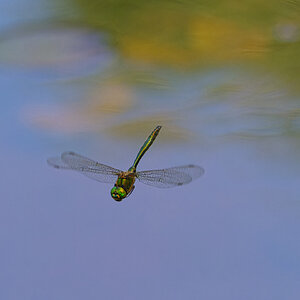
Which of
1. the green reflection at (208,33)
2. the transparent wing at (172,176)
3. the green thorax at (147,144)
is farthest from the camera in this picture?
the green reflection at (208,33)

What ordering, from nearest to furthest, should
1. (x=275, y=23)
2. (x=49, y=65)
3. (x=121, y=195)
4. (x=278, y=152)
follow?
(x=121, y=195) → (x=278, y=152) → (x=275, y=23) → (x=49, y=65)

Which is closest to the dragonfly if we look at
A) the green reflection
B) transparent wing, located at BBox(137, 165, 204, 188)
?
transparent wing, located at BBox(137, 165, 204, 188)

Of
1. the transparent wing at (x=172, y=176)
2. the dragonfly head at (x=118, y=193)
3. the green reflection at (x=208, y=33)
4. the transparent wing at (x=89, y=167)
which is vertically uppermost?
the green reflection at (x=208, y=33)

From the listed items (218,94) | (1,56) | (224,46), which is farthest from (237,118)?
(1,56)

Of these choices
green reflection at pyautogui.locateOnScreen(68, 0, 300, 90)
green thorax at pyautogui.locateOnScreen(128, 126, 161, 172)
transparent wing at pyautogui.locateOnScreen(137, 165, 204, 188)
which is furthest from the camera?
green reflection at pyautogui.locateOnScreen(68, 0, 300, 90)

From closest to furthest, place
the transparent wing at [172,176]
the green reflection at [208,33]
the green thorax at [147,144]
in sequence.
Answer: the transparent wing at [172,176]
the green thorax at [147,144]
the green reflection at [208,33]

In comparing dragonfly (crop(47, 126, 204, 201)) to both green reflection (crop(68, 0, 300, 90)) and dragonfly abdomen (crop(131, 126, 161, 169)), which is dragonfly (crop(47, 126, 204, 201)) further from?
green reflection (crop(68, 0, 300, 90))

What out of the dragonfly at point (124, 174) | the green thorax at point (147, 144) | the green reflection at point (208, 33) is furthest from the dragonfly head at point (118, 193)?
the green reflection at point (208, 33)

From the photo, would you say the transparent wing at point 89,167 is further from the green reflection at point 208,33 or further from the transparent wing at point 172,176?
the green reflection at point 208,33

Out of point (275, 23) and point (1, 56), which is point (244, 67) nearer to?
point (275, 23)
